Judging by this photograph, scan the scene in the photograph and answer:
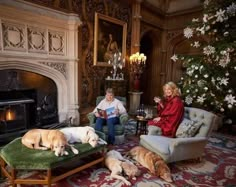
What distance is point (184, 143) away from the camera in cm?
231

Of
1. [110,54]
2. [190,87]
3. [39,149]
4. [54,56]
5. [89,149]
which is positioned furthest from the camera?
[110,54]

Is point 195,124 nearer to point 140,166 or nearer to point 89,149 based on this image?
point 140,166

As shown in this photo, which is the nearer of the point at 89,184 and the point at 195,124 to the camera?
the point at 89,184

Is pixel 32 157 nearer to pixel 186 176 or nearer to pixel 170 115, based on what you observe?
pixel 186 176

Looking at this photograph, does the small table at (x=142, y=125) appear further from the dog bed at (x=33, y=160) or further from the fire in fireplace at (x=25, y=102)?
the fire in fireplace at (x=25, y=102)

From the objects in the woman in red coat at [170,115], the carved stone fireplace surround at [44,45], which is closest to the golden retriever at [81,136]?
the woman in red coat at [170,115]

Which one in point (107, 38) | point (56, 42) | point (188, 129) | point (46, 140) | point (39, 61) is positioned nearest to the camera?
point (46, 140)

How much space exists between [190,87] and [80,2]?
3.21 meters

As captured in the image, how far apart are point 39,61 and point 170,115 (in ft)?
8.85

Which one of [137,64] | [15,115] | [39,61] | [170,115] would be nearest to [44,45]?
[39,61]

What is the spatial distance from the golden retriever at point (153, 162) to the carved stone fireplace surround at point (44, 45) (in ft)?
6.97

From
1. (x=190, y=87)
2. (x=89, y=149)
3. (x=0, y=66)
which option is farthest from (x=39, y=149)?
(x=190, y=87)

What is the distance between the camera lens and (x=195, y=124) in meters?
2.58

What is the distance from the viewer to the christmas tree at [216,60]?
2258mm
